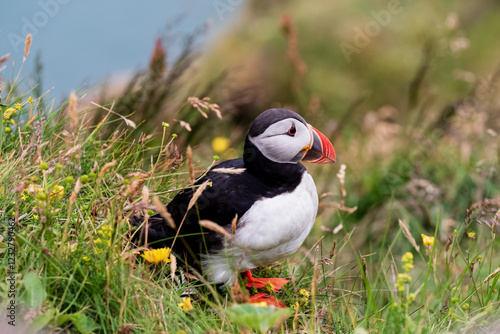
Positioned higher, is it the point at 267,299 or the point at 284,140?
the point at 284,140

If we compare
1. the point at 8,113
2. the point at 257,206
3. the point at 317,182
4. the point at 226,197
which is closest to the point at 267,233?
the point at 257,206

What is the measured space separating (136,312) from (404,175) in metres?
2.99

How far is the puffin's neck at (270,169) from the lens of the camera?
239cm

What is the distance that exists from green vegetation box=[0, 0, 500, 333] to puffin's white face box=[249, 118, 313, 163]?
42cm

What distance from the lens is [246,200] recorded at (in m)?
2.34

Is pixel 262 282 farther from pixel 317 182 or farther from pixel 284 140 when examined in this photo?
pixel 317 182

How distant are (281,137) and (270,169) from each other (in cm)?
15

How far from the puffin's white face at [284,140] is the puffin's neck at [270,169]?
0.8 inches

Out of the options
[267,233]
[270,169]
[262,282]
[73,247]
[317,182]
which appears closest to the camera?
[73,247]

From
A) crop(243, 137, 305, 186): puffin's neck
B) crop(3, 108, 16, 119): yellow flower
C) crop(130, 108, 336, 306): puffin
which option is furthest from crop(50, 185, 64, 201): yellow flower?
crop(243, 137, 305, 186): puffin's neck

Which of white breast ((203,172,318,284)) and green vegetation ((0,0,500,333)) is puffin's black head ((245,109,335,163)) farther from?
green vegetation ((0,0,500,333))

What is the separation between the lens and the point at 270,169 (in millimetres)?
2395

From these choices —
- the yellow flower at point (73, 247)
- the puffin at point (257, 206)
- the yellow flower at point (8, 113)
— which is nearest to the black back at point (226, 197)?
the puffin at point (257, 206)

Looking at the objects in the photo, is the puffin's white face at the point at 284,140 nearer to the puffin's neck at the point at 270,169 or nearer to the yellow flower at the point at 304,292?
the puffin's neck at the point at 270,169
